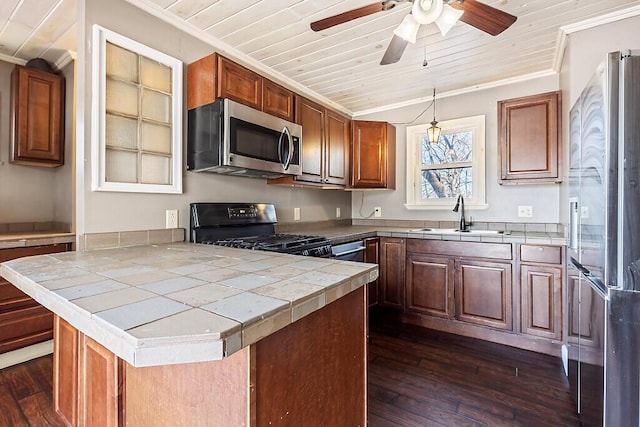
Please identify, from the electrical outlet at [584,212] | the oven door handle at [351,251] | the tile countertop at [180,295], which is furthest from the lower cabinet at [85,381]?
the electrical outlet at [584,212]

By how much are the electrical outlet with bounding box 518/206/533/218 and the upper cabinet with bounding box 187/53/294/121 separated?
2483mm

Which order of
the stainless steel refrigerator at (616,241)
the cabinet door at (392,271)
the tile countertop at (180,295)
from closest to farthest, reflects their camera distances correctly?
the tile countertop at (180,295), the stainless steel refrigerator at (616,241), the cabinet door at (392,271)

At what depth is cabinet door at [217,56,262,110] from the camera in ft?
6.56

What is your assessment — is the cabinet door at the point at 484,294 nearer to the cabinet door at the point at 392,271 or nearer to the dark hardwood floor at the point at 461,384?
the dark hardwood floor at the point at 461,384

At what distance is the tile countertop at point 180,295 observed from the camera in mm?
617

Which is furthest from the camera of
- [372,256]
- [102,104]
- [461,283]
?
[372,256]

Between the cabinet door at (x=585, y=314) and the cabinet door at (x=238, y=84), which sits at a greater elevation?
the cabinet door at (x=238, y=84)

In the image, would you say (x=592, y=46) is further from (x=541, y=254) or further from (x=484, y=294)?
(x=484, y=294)

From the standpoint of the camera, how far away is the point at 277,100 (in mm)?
2459

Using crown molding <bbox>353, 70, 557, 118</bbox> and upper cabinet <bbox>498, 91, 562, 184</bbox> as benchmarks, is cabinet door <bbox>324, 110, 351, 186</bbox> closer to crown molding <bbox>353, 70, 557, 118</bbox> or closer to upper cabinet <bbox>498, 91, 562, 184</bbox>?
crown molding <bbox>353, 70, 557, 118</bbox>

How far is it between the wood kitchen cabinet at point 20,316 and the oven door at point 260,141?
1.62 m

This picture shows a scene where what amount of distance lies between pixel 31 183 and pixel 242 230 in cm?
207

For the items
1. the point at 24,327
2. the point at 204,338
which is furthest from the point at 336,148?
the point at 24,327

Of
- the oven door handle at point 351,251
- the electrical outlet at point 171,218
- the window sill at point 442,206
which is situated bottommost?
the oven door handle at point 351,251
